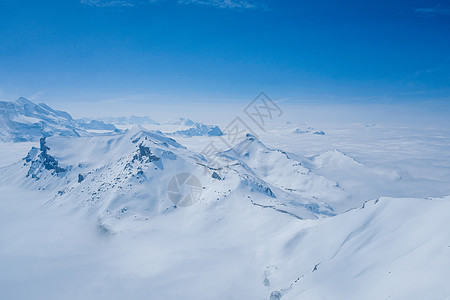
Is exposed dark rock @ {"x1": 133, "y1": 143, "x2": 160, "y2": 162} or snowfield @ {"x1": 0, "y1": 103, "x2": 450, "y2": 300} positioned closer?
snowfield @ {"x1": 0, "y1": 103, "x2": 450, "y2": 300}

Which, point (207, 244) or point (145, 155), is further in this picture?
point (145, 155)

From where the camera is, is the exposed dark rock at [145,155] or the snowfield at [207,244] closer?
the snowfield at [207,244]

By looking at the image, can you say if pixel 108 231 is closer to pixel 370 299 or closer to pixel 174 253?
pixel 174 253

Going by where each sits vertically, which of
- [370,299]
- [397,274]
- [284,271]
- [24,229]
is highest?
[397,274]

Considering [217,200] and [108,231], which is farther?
[217,200]

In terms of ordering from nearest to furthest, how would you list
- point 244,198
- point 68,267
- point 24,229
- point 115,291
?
point 115,291, point 68,267, point 244,198, point 24,229

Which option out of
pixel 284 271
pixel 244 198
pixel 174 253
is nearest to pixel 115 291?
pixel 174 253

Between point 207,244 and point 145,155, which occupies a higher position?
point 145,155

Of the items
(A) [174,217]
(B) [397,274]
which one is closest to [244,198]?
(A) [174,217]

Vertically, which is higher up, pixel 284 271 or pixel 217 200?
pixel 284 271

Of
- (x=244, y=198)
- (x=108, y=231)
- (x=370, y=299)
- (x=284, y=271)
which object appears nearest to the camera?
(x=370, y=299)
